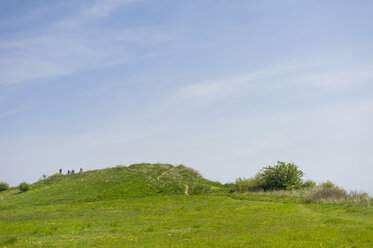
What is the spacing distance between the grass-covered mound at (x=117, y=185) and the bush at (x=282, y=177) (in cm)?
773

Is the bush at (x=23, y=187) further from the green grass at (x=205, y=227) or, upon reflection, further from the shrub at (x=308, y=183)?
the shrub at (x=308, y=183)

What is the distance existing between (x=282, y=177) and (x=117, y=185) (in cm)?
2684

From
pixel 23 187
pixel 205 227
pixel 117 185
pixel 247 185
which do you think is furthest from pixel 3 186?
pixel 205 227

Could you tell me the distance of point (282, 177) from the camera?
50.5m

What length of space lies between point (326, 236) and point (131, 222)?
1575 cm

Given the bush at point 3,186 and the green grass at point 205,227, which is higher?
the bush at point 3,186

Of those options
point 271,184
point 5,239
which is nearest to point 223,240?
point 5,239

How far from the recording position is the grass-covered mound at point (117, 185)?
51.8m

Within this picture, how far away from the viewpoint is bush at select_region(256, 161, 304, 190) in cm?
4999

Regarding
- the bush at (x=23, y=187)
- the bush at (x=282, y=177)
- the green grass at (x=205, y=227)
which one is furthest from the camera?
the bush at (x=23, y=187)

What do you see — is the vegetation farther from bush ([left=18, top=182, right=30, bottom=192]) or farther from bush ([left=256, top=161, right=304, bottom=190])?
bush ([left=18, top=182, right=30, bottom=192])

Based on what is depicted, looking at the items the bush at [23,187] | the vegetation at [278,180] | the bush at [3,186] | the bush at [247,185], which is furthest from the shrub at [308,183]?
the bush at [3,186]

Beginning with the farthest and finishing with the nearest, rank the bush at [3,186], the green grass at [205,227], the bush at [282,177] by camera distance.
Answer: the bush at [3,186] < the bush at [282,177] < the green grass at [205,227]

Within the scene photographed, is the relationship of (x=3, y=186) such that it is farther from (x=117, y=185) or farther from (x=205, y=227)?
(x=205, y=227)
